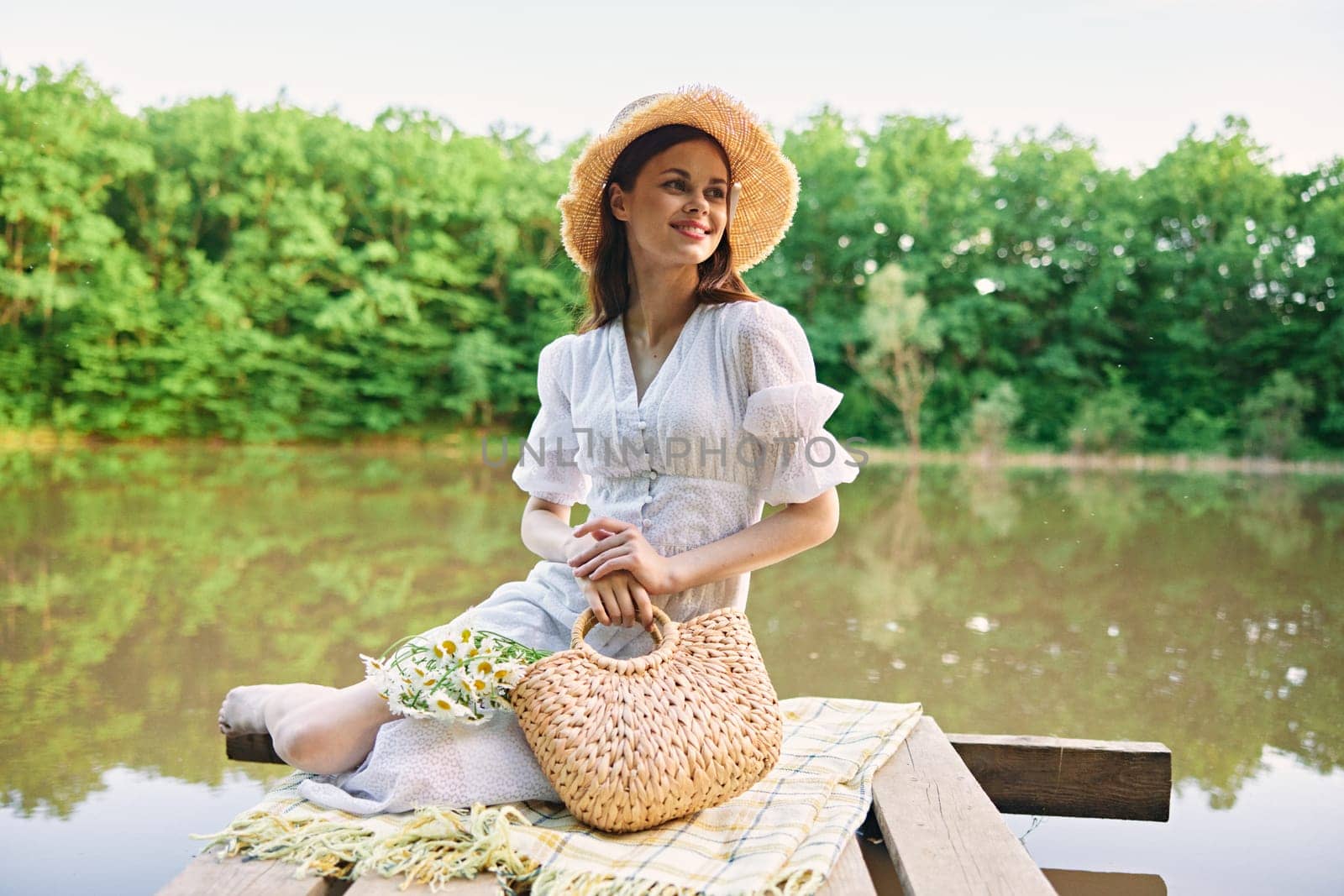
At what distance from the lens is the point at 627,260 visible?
1.75m

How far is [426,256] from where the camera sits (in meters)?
15.9

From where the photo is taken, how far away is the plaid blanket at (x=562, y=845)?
1.14m

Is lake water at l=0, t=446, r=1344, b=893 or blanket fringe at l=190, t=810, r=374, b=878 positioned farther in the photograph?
lake water at l=0, t=446, r=1344, b=893

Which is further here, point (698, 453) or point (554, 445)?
point (554, 445)

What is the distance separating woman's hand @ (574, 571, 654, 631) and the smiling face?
1.65ft

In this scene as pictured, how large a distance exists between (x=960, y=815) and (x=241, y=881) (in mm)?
875

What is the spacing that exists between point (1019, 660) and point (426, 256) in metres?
13.9

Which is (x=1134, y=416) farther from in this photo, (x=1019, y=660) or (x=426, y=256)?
(x=1019, y=660)

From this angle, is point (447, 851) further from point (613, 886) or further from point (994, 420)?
point (994, 420)

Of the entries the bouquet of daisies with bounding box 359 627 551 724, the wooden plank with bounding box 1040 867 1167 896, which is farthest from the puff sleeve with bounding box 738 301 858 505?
the wooden plank with bounding box 1040 867 1167 896

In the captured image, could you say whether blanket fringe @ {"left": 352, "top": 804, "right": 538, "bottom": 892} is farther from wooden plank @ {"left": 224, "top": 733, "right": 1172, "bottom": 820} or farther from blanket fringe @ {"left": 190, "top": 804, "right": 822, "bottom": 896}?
wooden plank @ {"left": 224, "top": 733, "right": 1172, "bottom": 820}

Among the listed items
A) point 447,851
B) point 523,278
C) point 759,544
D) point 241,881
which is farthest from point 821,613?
point 523,278

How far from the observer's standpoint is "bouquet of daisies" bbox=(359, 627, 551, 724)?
4.32ft

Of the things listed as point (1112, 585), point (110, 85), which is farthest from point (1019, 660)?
point (110, 85)
